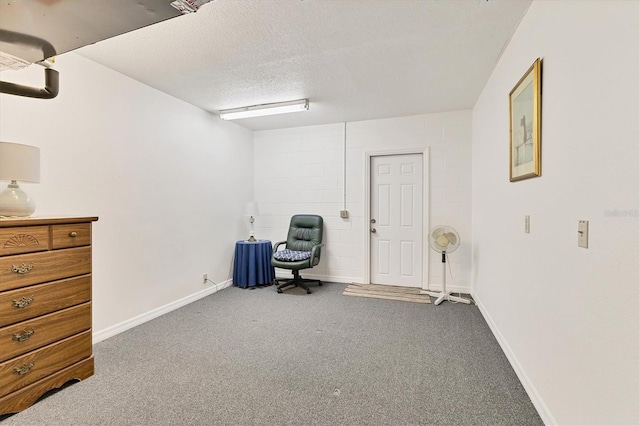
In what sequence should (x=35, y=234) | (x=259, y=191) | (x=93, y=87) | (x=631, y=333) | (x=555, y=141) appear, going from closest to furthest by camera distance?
(x=631, y=333) → (x=555, y=141) → (x=35, y=234) → (x=93, y=87) → (x=259, y=191)

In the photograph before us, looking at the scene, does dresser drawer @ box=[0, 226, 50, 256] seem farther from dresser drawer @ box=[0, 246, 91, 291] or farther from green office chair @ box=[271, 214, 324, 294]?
green office chair @ box=[271, 214, 324, 294]

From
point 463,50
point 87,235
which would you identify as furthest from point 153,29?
point 463,50

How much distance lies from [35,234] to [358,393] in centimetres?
221

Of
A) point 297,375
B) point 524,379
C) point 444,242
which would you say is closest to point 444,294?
point 444,242

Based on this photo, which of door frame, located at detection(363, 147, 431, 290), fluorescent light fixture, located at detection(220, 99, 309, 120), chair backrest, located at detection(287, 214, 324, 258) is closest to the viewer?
fluorescent light fixture, located at detection(220, 99, 309, 120)

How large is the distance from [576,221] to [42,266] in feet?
9.57

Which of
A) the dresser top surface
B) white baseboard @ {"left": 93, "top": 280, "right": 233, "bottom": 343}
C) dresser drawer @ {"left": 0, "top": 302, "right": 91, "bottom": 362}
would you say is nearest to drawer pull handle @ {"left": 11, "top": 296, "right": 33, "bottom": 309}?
dresser drawer @ {"left": 0, "top": 302, "right": 91, "bottom": 362}

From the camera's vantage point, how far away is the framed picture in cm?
166

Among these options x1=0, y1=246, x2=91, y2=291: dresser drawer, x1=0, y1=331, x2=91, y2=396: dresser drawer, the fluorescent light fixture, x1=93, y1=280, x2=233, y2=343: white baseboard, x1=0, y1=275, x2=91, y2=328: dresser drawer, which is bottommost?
x1=93, y1=280, x2=233, y2=343: white baseboard

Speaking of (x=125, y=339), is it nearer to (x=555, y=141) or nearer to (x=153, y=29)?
(x=153, y=29)

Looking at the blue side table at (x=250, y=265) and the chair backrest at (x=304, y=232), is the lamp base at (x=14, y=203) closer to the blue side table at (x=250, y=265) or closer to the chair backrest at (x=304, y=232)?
the blue side table at (x=250, y=265)

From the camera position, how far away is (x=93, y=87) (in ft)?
8.29

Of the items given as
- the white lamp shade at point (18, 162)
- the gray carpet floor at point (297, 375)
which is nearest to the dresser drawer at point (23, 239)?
the white lamp shade at point (18, 162)

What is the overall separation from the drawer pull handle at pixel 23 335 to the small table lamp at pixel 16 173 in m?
0.71
